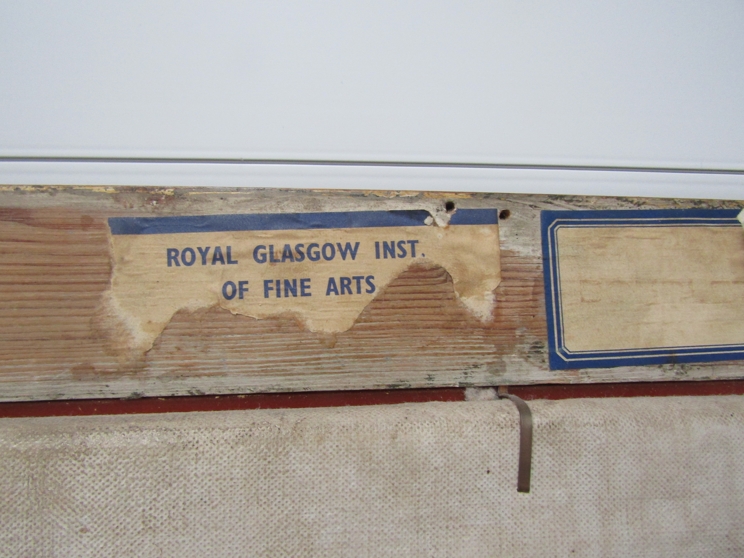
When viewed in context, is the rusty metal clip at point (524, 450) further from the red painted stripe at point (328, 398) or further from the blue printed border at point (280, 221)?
the blue printed border at point (280, 221)

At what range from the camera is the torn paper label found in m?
0.82

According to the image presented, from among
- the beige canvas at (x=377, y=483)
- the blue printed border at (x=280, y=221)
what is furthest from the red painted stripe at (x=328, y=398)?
the blue printed border at (x=280, y=221)

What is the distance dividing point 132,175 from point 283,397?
49 centimetres

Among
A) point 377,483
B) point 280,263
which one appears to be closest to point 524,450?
point 377,483

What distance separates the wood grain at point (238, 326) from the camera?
814 millimetres

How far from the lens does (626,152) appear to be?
898 millimetres

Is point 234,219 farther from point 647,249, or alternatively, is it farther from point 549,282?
point 647,249

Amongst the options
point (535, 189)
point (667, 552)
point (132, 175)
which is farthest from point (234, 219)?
point (667, 552)

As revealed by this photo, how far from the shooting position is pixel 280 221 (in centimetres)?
85

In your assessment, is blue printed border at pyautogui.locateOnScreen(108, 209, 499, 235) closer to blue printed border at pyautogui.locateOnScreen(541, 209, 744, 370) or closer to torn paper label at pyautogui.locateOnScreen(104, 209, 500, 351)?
torn paper label at pyautogui.locateOnScreen(104, 209, 500, 351)

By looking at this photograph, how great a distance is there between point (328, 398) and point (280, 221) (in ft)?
1.13

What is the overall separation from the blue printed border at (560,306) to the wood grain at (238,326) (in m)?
0.02

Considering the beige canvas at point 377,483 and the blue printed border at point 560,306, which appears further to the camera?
the blue printed border at point 560,306

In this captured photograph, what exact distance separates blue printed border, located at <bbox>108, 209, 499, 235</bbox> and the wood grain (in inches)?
0.5
